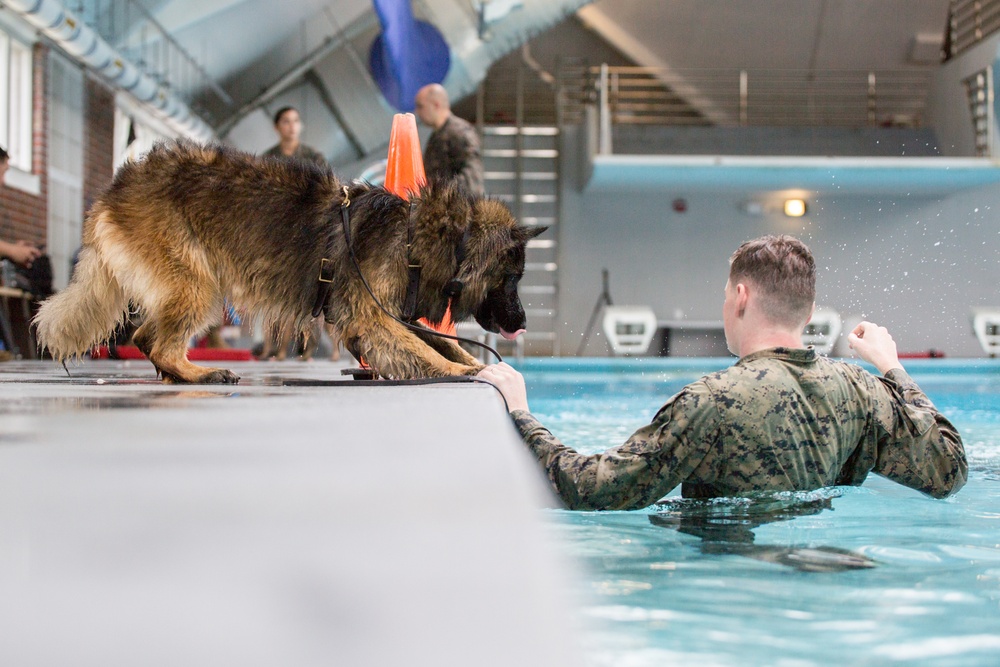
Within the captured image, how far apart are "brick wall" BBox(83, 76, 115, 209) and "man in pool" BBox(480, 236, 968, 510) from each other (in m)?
9.29

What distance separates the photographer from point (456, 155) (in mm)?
4809

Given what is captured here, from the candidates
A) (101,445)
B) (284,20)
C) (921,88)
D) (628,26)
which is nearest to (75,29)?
(284,20)

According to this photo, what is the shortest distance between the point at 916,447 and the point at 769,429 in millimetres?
407

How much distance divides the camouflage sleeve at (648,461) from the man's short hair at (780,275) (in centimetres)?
29

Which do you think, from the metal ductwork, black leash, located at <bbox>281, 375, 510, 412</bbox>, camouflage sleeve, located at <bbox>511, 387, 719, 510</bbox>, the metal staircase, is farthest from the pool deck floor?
the metal staircase

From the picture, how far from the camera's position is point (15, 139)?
877 cm

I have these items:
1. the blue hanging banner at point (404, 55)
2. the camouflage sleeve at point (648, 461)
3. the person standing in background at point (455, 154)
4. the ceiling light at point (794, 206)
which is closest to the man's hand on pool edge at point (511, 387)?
the camouflage sleeve at point (648, 461)

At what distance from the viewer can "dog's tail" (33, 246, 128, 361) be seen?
2.79 metres

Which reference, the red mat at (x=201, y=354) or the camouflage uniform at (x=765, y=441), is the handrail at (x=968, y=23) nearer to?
the red mat at (x=201, y=354)

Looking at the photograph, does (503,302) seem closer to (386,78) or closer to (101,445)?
(101,445)

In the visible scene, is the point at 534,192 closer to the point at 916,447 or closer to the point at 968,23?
the point at 968,23

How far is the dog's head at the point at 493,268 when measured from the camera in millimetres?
2666

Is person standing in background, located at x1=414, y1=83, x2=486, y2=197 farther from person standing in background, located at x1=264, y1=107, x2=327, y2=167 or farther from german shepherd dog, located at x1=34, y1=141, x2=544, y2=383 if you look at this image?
german shepherd dog, located at x1=34, y1=141, x2=544, y2=383

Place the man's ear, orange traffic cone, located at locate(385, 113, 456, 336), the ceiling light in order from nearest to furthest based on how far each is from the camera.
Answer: the man's ear → orange traffic cone, located at locate(385, 113, 456, 336) → the ceiling light
